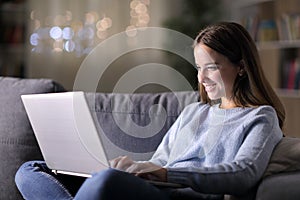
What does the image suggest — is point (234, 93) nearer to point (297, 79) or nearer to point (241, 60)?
point (241, 60)

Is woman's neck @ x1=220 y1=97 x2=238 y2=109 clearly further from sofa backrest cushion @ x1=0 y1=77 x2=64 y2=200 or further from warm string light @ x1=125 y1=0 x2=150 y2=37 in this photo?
warm string light @ x1=125 y1=0 x2=150 y2=37

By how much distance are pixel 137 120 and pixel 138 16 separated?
3180 millimetres

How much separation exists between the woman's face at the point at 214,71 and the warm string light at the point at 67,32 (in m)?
3.34

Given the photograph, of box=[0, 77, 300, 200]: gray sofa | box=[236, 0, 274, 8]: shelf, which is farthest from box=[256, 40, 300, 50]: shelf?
box=[0, 77, 300, 200]: gray sofa

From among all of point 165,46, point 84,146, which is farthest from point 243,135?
point 165,46

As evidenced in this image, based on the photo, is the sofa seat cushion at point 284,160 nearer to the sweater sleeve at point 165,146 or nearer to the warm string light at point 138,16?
the sweater sleeve at point 165,146

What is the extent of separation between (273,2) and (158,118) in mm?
2785

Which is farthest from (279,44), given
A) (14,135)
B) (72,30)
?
(14,135)

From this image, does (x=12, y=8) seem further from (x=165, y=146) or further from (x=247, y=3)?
(x=165, y=146)

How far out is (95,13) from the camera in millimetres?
5098

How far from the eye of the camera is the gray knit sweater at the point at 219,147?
1495mm

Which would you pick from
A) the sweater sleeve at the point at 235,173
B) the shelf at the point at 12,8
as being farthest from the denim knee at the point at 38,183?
the shelf at the point at 12,8

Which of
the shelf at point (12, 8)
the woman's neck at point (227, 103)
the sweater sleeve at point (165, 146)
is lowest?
the shelf at point (12, 8)

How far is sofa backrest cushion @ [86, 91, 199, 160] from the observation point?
6.75 ft
